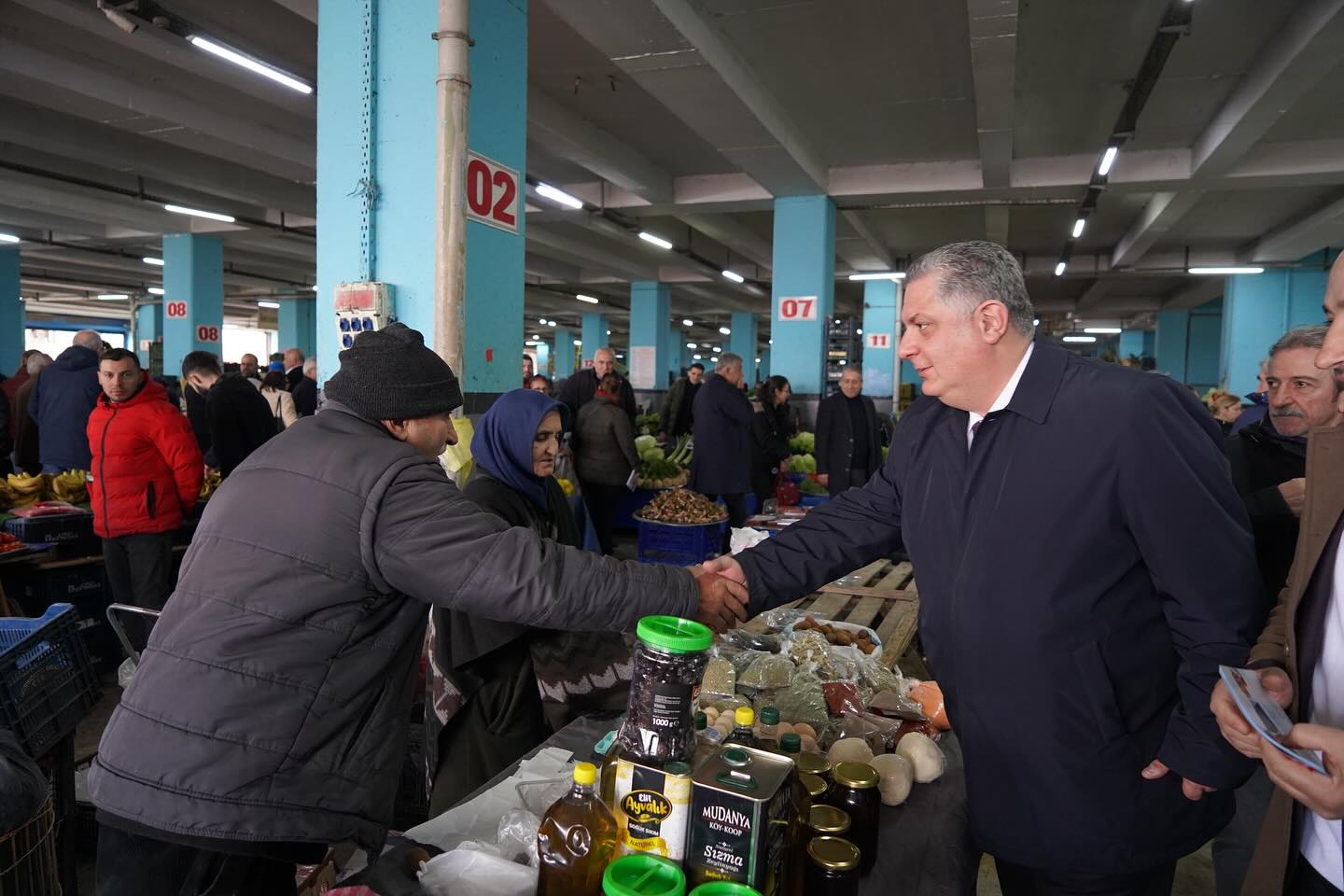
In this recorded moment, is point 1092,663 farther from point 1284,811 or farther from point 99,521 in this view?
point 99,521

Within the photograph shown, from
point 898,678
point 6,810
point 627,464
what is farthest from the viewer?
point 627,464

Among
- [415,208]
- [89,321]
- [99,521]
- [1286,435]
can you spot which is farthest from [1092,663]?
[89,321]

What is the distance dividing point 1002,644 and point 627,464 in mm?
5601

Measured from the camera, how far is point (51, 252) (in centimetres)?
1780

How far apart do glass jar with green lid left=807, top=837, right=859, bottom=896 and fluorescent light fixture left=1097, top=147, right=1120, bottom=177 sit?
29.2 feet

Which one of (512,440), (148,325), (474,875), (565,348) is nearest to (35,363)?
(512,440)

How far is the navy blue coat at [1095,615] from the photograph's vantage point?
1.54 meters

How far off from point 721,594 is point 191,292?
15739 mm

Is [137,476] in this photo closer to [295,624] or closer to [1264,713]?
[295,624]

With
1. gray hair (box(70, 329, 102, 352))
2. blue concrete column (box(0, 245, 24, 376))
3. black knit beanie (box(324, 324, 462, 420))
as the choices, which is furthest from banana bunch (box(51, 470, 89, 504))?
blue concrete column (box(0, 245, 24, 376))

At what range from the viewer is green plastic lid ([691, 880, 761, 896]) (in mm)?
1242

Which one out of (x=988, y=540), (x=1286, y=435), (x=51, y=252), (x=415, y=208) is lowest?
(x=988, y=540)

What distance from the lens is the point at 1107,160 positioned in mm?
8883

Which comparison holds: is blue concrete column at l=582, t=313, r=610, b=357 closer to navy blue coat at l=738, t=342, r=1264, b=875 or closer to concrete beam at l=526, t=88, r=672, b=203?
concrete beam at l=526, t=88, r=672, b=203
